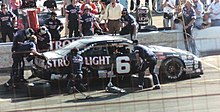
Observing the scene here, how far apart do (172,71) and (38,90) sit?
3.17m

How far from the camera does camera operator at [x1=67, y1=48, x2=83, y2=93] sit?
1169cm

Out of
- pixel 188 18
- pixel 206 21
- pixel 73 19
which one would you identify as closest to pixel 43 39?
pixel 73 19

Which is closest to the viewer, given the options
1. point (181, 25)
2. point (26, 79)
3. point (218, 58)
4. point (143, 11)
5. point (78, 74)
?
point (78, 74)

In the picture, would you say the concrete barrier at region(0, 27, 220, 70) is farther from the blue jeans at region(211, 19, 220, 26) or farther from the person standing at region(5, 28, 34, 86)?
the person standing at region(5, 28, 34, 86)

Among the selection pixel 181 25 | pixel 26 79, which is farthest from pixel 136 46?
pixel 181 25

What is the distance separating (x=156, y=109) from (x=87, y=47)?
3.61 meters

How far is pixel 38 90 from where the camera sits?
11.5 m

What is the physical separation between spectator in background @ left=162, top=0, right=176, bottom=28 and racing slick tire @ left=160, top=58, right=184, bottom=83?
15.7ft

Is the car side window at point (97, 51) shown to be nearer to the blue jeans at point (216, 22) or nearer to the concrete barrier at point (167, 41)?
the concrete barrier at point (167, 41)

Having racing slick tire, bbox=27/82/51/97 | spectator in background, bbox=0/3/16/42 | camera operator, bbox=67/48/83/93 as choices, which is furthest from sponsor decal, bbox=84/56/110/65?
spectator in background, bbox=0/3/16/42

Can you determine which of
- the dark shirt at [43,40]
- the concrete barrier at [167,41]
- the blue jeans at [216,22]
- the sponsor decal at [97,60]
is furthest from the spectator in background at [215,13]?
the sponsor decal at [97,60]

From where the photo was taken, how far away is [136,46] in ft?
39.2

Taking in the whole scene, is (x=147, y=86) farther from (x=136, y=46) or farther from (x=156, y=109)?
(x=156, y=109)

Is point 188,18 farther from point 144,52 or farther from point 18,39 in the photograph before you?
point 18,39
